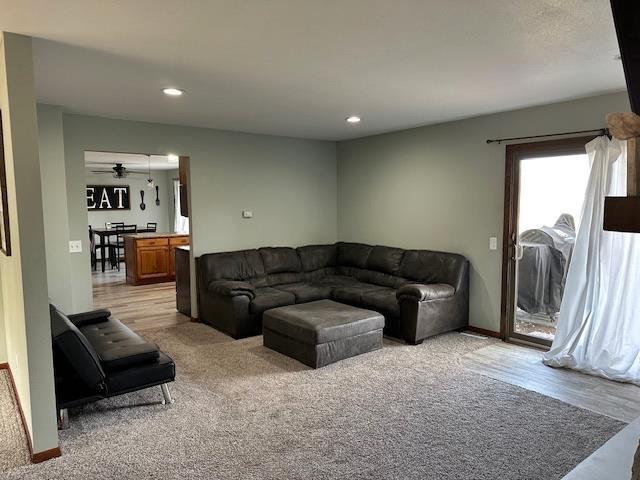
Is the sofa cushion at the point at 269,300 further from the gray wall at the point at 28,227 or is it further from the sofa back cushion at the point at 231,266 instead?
the gray wall at the point at 28,227

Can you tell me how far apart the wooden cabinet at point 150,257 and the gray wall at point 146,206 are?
4.01 metres

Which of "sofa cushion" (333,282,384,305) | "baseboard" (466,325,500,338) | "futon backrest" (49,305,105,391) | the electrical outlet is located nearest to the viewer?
"futon backrest" (49,305,105,391)

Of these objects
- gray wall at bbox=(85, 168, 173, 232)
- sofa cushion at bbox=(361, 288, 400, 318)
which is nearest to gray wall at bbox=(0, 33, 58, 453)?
sofa cushion at bbox=(361, 288, 400, 318)

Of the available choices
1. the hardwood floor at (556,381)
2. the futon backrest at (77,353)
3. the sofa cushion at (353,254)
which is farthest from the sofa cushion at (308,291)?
the futon backrest at (77,353)

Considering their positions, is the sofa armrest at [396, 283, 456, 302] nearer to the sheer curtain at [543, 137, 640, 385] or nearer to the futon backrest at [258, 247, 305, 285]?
the sheer curtain at [543, 137, 640, 385]

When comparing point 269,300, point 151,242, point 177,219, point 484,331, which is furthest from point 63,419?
point 177,219

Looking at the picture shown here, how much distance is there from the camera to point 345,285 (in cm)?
573

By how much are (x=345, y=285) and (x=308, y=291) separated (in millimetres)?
565

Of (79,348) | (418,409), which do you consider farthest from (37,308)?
(418,409)

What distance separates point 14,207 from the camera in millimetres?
2484

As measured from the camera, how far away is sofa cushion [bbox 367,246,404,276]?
18.6 ft

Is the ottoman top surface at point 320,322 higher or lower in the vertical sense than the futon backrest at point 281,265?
lower

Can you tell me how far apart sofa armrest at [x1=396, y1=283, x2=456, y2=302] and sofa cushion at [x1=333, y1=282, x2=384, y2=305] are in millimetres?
609

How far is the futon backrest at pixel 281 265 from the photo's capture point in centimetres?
587
